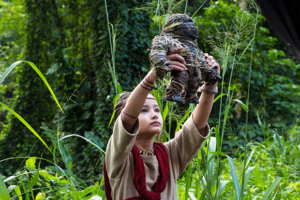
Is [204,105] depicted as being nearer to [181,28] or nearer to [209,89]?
[209,89]

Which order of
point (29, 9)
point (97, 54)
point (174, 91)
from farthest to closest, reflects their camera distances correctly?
point (29, 9)
point (97, 54)
point (174, 91)

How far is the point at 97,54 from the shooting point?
518 centimetres

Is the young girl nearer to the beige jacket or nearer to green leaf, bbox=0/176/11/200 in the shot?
the beige jacket

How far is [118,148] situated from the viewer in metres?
1.46

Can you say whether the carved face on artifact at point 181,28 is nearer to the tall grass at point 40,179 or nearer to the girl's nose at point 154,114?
the girl's nose at point 154,114

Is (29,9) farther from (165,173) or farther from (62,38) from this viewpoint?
(165,173)

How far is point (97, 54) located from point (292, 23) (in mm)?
4597

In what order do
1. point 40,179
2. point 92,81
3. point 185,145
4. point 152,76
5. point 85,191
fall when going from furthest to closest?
1. point 92,81
2. point 40,179
3. point 85,191
4. point 185,145
5. point 152,76

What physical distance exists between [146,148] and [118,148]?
0.68 ft

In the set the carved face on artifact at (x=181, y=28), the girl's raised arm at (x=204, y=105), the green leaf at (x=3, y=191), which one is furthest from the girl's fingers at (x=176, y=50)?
the green leaf at (x=3, y=191)

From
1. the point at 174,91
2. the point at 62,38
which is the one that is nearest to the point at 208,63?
the point at 174,91

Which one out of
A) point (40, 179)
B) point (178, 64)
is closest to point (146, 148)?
point (178, 64)

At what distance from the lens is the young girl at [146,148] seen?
1.42 metres

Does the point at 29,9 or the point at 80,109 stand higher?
the point at 29,9
